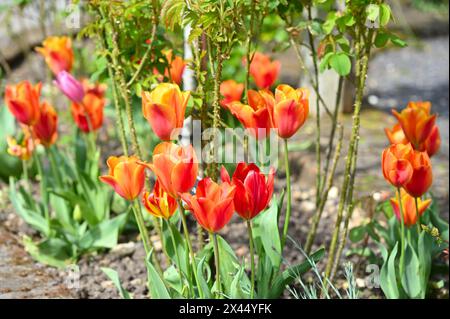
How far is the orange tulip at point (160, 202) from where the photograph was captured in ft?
6.30

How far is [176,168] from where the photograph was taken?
175cm

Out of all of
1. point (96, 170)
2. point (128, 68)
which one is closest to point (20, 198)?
point (96, 170)

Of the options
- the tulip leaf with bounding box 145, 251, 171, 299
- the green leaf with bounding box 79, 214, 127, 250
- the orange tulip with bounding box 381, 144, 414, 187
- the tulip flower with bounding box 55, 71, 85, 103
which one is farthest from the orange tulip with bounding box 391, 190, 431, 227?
the tulip flower with bounding box 55, 71, 85, 103

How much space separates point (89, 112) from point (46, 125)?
0.74 ft

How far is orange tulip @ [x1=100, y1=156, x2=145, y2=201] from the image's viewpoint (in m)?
1.94

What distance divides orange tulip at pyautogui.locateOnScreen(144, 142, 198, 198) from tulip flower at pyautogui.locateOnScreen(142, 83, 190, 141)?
11 centimetres

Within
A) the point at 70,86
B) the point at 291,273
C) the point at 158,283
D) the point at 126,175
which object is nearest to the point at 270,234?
the point at 291,273

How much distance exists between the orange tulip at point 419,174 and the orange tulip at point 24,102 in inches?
47.6

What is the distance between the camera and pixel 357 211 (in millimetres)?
3434

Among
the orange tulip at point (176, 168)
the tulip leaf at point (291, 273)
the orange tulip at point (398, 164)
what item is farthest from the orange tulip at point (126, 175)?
the orange tulip at point (398, 164)

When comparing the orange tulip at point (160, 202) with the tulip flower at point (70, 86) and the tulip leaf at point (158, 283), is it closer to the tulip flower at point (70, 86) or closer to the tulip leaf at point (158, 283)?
the tulip leaf at point (158, 283)
